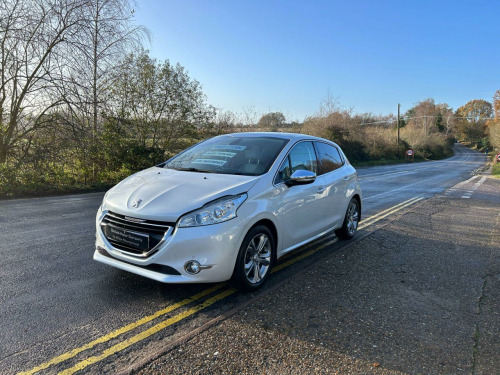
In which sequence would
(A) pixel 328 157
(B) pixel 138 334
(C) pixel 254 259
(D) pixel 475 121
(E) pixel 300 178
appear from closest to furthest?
(B) pixel 138 334 < (C) pixel 254 259 < (E) pixel 300 178 < (A) pixel 328 157 < (D) pixel 475 121

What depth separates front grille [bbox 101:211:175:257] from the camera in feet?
10.8

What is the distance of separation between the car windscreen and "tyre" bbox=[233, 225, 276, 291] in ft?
2.42

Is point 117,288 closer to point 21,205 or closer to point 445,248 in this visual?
point 445,248

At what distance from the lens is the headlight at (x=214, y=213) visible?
329 centimetres

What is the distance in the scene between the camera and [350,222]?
617 centimetres

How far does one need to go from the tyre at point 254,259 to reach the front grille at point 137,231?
0.81 m

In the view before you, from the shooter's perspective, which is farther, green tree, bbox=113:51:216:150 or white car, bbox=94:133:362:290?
green tree, bbox=113:51:216:150

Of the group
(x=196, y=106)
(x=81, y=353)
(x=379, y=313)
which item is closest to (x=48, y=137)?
(x=196, y=106)

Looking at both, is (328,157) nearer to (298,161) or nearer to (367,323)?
(298,161)

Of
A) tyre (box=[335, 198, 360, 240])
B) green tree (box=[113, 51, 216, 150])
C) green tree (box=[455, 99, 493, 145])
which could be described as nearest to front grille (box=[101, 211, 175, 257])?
tyre (box=[335, 198, 360, 240])

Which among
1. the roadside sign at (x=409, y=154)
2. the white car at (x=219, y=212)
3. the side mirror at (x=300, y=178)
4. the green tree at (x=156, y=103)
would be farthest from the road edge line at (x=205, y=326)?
the roadside sign at (x=409, y=154)

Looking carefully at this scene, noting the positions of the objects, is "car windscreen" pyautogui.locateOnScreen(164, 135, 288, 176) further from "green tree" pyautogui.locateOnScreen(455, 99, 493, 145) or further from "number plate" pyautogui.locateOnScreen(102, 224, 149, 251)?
"green tree" pyautogui.locateOnScreen(455, 99, 493, 145)

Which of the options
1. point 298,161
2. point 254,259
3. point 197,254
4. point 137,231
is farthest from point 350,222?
point 137,231

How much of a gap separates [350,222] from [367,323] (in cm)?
303
